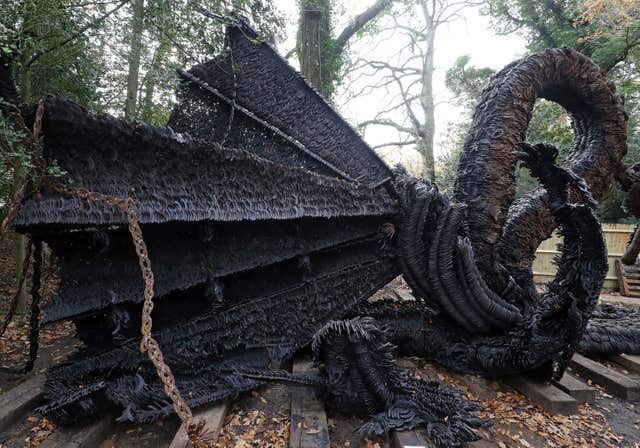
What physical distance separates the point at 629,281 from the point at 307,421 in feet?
27.4

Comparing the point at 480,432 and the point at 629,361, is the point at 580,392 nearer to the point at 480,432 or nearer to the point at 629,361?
the point at 480,432

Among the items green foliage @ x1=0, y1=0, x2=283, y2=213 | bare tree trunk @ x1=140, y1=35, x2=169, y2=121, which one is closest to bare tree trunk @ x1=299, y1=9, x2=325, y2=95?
bare tree trunk @ x1=140, y1=35, x2=169, y2=121

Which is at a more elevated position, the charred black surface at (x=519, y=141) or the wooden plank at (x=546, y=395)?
the charred black surface at (x=519, y=141)

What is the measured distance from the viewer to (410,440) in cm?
157

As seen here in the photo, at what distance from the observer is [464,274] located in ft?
7.48

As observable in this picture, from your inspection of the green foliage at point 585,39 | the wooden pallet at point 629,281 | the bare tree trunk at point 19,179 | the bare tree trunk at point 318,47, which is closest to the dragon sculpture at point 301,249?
the bare tree trunk at point 19,179

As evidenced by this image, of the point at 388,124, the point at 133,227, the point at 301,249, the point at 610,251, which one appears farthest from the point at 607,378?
the point at 388,124

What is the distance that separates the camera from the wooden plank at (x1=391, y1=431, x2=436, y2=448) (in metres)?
1.53

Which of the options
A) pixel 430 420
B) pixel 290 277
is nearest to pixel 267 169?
pixel 290 277

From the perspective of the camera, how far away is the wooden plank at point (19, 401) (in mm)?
1761

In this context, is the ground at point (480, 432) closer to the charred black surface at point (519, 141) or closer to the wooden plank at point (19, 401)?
the wooden plank at point (19, 401)

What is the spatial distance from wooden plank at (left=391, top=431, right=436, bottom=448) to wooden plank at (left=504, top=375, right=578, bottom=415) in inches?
37.5

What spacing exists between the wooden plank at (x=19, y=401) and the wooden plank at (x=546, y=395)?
306 cm

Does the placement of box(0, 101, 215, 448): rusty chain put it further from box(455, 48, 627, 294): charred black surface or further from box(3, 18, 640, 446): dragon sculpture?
box(455, 48, 627, 294): charred black surface
